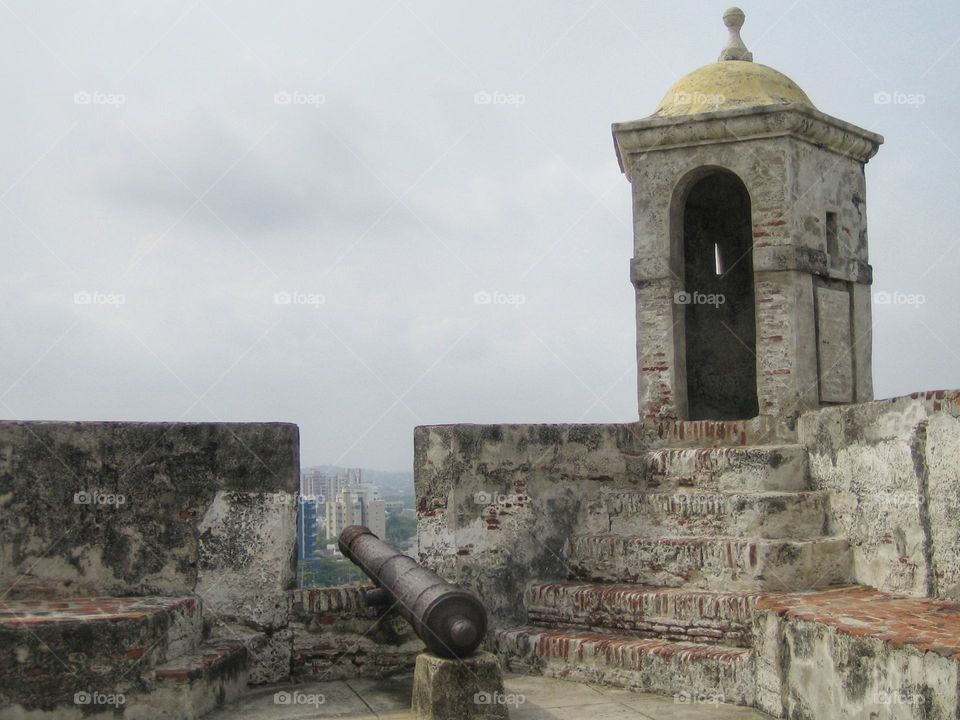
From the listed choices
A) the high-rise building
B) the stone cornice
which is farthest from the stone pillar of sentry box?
the high-rise building

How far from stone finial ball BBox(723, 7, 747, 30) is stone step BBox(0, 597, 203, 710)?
19.8 feet

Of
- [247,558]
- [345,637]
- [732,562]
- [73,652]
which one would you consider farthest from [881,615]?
[73,652]

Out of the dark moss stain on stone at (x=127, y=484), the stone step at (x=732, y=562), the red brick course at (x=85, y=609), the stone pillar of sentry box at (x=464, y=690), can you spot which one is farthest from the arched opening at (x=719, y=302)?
the red brick course at (x=85, y=609)

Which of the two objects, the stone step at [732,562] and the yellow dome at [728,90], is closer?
the stone step at [732,562]

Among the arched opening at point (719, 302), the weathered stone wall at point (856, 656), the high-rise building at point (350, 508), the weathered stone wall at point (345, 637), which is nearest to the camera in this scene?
the weathered stone wall at point (856, 656)

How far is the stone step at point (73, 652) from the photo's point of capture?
186 inches

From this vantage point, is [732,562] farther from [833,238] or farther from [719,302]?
[719,302]

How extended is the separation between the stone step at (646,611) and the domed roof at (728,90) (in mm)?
3311

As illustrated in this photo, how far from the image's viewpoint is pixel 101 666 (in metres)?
4.85

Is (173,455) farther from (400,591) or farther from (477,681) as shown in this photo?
(477,681)

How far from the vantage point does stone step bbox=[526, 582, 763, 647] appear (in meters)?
5.32

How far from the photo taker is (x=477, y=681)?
187 inches

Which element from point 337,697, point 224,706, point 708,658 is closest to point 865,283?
point 708,658

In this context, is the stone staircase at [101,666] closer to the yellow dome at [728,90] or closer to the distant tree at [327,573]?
the distant tree at [327,573]
